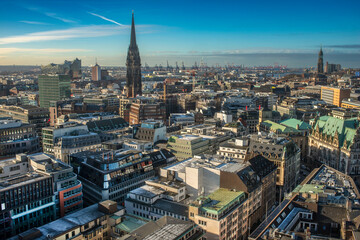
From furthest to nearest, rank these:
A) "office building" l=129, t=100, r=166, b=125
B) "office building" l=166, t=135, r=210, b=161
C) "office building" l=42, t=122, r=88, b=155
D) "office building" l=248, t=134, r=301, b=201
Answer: "office building" l=129, t=100, r=166, b=125, "office building" l=42, t=122, r=88, b=155, "office building" l=166, t=135, r=210, b=161, "office building" l=248, t=134, r=301, b=201

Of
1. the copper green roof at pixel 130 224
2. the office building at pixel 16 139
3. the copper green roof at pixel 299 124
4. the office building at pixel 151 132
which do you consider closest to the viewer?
the copper green roof at pixel 130 224

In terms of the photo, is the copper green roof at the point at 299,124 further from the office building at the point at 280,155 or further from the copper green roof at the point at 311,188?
the copper green roof at the point at 311,188

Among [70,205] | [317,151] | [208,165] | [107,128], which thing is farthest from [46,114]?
[317,151]

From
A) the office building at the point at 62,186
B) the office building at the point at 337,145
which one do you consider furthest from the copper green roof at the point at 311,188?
the office building at the point at 62,186

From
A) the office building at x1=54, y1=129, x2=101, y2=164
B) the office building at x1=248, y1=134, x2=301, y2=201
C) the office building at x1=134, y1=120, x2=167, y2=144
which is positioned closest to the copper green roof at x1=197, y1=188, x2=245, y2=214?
the office building at x1=248, y1=134, x2=301, y2=201

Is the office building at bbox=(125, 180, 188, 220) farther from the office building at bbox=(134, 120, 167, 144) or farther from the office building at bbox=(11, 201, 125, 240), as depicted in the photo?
the office building at bbox=(134, 120, 167, 144)
